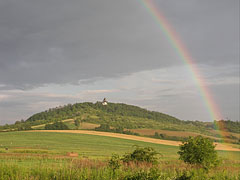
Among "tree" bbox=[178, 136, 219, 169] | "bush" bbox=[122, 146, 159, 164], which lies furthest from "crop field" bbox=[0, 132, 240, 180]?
"tree" bbox=[178, 136, 219, 169]

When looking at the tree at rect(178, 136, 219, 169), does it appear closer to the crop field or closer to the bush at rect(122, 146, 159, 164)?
the crop field

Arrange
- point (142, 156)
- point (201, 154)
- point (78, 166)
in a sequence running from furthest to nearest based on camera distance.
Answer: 1. point (201, 154)
2. point (142, 156)
3. point (78, 166)

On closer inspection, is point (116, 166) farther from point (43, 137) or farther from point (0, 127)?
point (0, 127)

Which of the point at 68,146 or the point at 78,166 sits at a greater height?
the point at 78,166

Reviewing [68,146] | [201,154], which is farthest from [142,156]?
[68,146]

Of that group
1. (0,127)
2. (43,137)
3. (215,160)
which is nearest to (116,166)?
(215,160)

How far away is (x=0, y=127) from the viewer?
129 meters

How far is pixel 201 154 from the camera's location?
23.2 m

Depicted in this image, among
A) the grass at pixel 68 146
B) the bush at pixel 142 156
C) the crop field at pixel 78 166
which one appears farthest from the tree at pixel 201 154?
the grass at pixel 68 146

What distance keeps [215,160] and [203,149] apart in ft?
4.76

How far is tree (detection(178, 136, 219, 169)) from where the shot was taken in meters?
23.2

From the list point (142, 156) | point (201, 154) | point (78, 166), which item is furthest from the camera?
point (201, 154)

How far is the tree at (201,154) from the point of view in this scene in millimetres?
23216

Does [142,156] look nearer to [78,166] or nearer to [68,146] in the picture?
[78,166]
